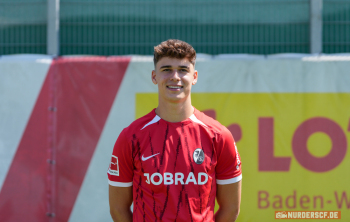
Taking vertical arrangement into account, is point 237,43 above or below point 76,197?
above

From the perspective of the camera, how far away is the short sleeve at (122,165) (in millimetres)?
2215

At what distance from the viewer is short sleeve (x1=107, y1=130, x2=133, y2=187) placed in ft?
7.27

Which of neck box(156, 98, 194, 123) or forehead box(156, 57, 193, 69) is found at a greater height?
forehead box(156, 57, 193, 69)

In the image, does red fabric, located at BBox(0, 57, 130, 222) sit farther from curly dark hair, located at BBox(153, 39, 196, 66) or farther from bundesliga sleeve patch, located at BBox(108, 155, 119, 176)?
curly dark hair, located at BBox(153, 39, 196, 66)

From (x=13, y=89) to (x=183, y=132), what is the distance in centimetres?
333

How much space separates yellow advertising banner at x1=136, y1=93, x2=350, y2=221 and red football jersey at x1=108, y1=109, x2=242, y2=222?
8.22ft

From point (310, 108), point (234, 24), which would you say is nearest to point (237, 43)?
point (234, 24)

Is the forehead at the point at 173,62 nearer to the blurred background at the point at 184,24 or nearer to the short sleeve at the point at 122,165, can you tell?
the short sleeve at the point at 122,165

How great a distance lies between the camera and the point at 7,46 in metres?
5.35

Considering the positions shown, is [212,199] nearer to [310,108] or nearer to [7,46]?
[310,108]

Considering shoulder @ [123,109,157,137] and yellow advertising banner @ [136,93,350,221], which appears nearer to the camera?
shoulder @ [123,109,157,137]

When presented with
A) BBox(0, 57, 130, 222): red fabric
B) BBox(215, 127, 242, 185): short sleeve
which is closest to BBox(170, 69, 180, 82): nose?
BBox(215, 127, 242, 185): short sleeve

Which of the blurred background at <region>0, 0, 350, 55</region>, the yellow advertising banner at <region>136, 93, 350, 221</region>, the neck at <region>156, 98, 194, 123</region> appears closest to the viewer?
the neck at <region>156, 98, 194, 123</region>

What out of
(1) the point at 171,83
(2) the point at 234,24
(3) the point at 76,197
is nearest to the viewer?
(1) the point at 171,83
